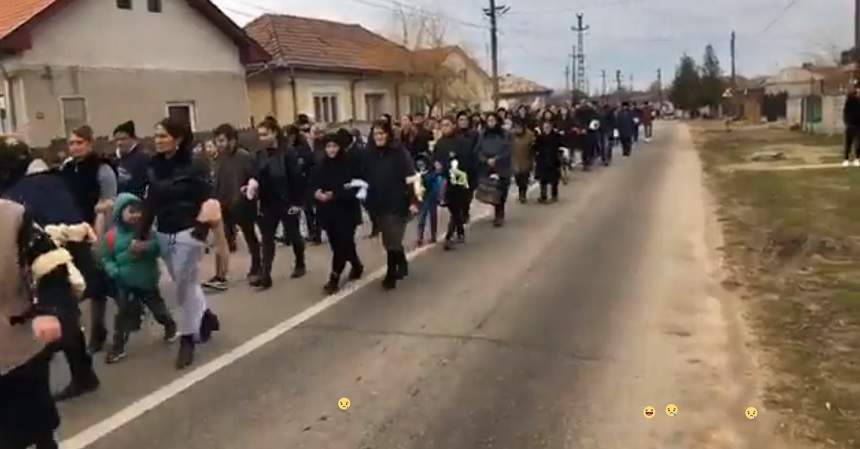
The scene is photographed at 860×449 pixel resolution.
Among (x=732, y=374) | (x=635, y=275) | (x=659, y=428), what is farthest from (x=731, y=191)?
(x=659, y=428)

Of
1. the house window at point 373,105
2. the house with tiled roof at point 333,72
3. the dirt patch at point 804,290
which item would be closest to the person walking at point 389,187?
the dirt patch at point 804,290

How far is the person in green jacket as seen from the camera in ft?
23.8

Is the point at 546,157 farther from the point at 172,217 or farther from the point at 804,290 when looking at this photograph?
the point at 172,217

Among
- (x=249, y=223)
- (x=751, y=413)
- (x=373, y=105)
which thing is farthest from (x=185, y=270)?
(x=373, y=105)

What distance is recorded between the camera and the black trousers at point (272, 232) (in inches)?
404

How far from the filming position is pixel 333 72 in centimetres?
3916

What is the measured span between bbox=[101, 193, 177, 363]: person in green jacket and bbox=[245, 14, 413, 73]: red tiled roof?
29290mm

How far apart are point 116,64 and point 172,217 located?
19.5 metres

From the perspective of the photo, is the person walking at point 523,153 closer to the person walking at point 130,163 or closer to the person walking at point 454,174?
the person walking at point 454,174

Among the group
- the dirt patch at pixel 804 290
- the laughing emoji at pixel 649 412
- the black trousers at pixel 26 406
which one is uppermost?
the black trousers at pixel 26 406

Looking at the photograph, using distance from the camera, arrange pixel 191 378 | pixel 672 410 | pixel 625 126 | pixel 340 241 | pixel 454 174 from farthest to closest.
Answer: pixel 625 126 < pixel 454 174 < pixel 340 241 < pixel 191 378 < pixel 672 410

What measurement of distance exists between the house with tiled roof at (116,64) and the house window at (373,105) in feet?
38.6

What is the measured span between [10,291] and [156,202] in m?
3.27

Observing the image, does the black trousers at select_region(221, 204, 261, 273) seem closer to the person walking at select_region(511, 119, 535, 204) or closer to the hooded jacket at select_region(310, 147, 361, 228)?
the hooded jacket at select_region(310, 147, 361, 228)
